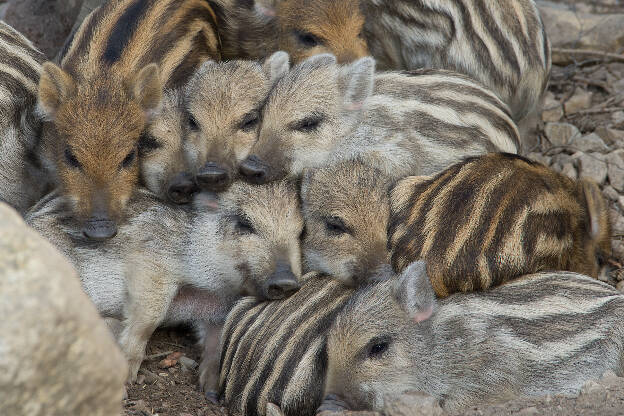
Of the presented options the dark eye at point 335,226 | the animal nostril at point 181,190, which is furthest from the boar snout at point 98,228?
the dark eye at point 335,226

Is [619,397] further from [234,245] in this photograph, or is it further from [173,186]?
[173,186]

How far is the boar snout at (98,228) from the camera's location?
3.88m

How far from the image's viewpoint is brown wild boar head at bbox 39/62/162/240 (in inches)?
154

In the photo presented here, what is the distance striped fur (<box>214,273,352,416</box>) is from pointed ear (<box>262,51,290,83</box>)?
→ 1335 millimetres

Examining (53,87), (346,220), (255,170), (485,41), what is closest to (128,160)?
(53,87)

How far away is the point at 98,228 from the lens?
3.89m

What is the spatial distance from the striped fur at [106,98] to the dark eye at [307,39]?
2.50ft

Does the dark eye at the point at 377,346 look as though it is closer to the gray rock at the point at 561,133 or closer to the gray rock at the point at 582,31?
the gray rock at the point at 561,133

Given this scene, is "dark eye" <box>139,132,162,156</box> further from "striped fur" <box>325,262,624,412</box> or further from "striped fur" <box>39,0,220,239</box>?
"striped fur" <box>325,262,624,412</box>

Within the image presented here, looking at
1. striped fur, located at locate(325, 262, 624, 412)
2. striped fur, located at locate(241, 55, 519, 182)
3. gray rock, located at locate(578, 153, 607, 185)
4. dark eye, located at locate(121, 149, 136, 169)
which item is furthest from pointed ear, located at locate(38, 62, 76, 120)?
gray rock, located at locate(578, 153, 607, 185)

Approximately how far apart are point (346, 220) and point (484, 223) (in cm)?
67

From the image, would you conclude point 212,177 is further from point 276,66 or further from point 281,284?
point 276,66

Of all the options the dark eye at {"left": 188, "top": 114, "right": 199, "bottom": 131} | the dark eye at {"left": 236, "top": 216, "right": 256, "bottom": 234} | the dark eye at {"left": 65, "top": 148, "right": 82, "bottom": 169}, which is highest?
the dark eye at {"left": 65, "top": 148, "right": 82, "bottom": 169}

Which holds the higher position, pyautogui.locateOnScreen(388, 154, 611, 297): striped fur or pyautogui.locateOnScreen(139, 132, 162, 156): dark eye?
pyautogui.locateOnScreen(139, 132, 162, 156): dark eye
